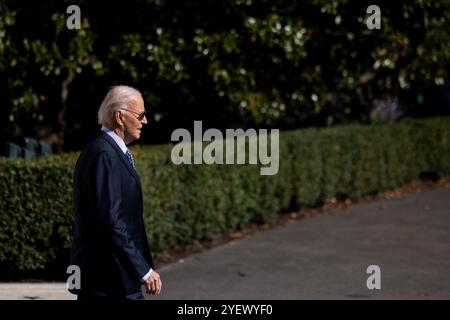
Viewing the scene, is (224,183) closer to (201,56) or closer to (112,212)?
(201,56)

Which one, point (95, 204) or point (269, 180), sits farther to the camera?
point (269, 180)

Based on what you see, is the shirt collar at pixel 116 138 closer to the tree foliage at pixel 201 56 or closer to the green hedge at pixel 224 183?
the green hedge at pixel 224 183

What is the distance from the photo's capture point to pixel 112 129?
530cm

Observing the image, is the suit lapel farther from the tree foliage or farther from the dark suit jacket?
the tree foliage

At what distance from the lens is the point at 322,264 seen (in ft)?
35.2

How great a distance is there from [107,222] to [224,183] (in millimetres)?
7882

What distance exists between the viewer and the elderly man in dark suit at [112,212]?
5094 millimetres

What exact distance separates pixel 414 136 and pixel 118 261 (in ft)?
47.9

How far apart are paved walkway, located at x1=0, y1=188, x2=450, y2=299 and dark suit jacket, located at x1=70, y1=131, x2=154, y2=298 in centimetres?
333

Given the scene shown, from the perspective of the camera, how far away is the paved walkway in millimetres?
9188

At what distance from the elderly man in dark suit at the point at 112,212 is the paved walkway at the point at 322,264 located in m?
3.33

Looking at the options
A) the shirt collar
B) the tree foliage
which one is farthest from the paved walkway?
the shirt collar
